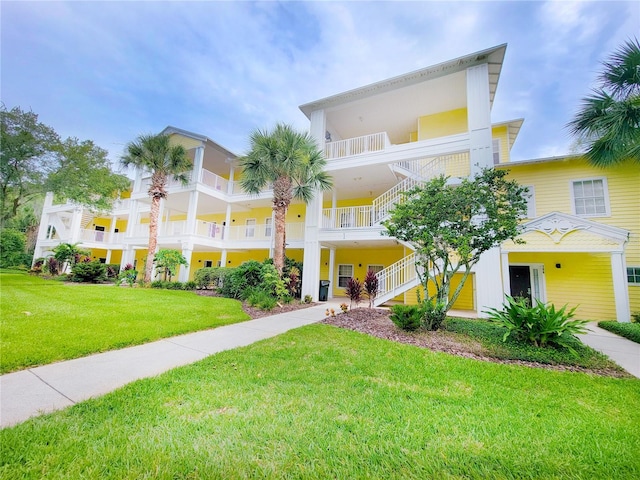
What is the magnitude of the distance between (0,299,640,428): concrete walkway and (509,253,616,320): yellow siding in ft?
14.7

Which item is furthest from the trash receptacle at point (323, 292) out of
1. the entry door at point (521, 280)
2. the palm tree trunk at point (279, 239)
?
the entry door at point (521, 280)

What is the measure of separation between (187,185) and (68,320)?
1187 centimetres

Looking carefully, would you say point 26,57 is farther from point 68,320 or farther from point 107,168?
point 68,320

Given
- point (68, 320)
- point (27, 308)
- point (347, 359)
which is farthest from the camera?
point (27, 308)

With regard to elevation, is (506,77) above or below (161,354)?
above

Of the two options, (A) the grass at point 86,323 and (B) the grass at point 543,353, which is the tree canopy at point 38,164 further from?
(B) the grass at point 543,353

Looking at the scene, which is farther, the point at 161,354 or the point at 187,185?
the point at 187,185

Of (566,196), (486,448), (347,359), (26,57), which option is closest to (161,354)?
(347,359)

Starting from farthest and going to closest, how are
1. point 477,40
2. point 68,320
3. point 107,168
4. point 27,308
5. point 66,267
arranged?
point 66,267 < point 107,168 < point 477,40 < point 27,308 < point 68,320

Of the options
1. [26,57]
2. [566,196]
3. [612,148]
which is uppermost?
[26,57]

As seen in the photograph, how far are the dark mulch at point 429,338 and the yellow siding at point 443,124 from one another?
1028cm

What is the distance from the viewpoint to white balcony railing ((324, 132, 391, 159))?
1244 cm

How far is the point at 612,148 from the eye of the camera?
28.1ft

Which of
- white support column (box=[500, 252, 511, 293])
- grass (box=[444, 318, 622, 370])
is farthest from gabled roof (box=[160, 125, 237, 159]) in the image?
grass (box=[444, 318, 622, 370])
